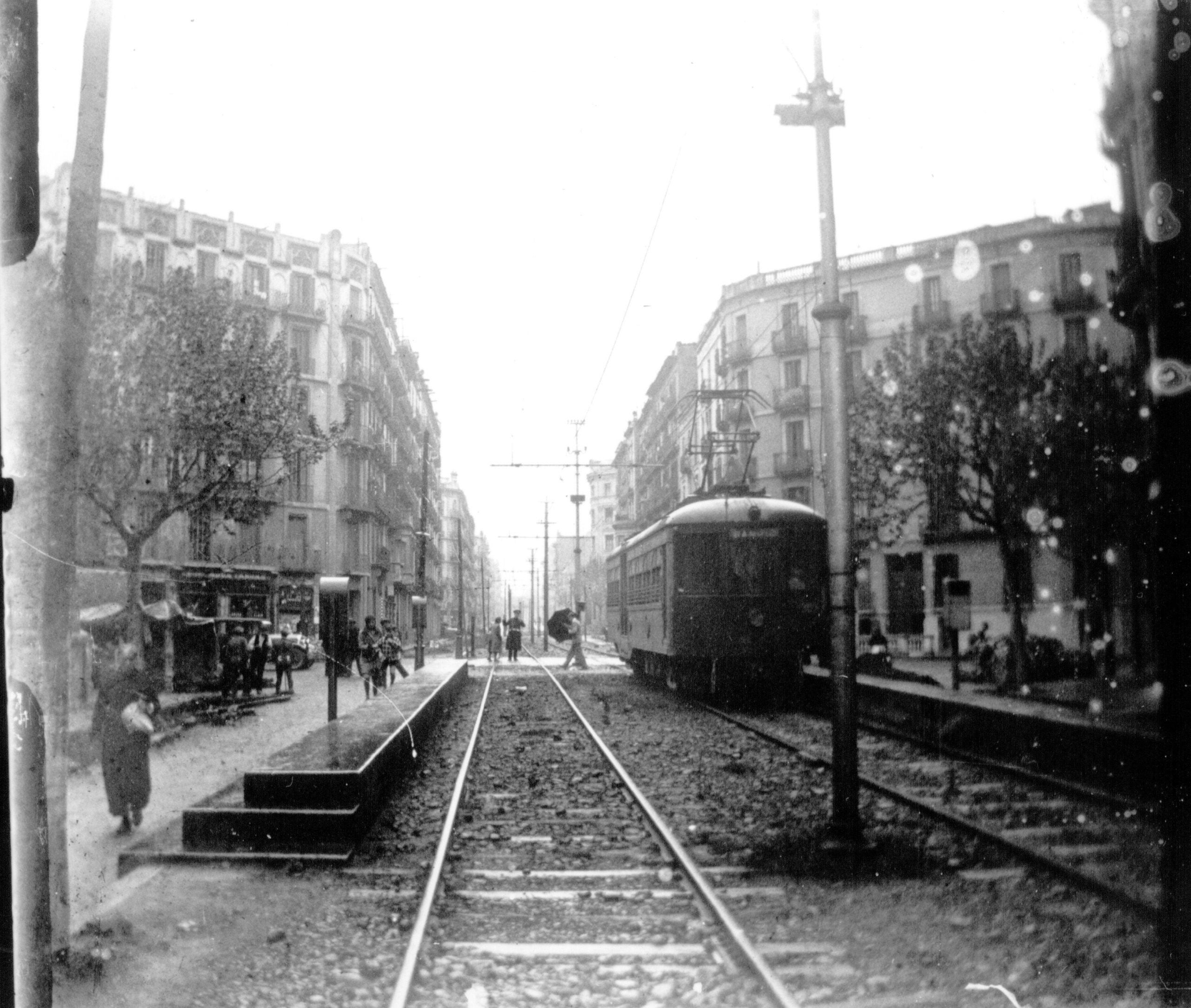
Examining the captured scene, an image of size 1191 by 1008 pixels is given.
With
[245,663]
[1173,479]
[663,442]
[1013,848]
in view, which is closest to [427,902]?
[1013,848]

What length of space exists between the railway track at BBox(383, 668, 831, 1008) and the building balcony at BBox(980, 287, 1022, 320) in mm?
9848

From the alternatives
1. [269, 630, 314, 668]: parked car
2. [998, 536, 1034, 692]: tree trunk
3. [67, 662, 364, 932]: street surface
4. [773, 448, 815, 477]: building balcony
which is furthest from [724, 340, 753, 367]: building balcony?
[67, 662, 364, 932]: street surface

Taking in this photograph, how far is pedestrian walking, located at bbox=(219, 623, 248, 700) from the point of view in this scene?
15672mm

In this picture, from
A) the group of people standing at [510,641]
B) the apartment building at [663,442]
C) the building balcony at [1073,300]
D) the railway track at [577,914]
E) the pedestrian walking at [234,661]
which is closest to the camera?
the railway track at [577,914]

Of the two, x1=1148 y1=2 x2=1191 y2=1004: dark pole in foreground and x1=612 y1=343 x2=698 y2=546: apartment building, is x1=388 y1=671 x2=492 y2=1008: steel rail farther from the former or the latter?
x1=612 y1=343 x2=698 y2=546: apartment building

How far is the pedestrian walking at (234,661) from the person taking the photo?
15.7 metres

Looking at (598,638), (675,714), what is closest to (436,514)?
(675,714)

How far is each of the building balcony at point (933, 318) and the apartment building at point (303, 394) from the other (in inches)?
375

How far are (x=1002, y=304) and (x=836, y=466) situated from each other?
10.7 metres

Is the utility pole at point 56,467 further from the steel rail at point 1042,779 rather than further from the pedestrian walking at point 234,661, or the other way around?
the pedestrian walking at point 234,661

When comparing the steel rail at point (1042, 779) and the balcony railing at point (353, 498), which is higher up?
the balcony railing at point (353, 498)

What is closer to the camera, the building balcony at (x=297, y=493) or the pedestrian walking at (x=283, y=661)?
the building balcony at (x=297, y=493)

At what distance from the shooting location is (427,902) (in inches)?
207

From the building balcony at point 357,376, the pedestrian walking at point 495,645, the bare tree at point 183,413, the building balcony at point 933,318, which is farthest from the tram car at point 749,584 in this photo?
the pedestrian walking at point 495,645
